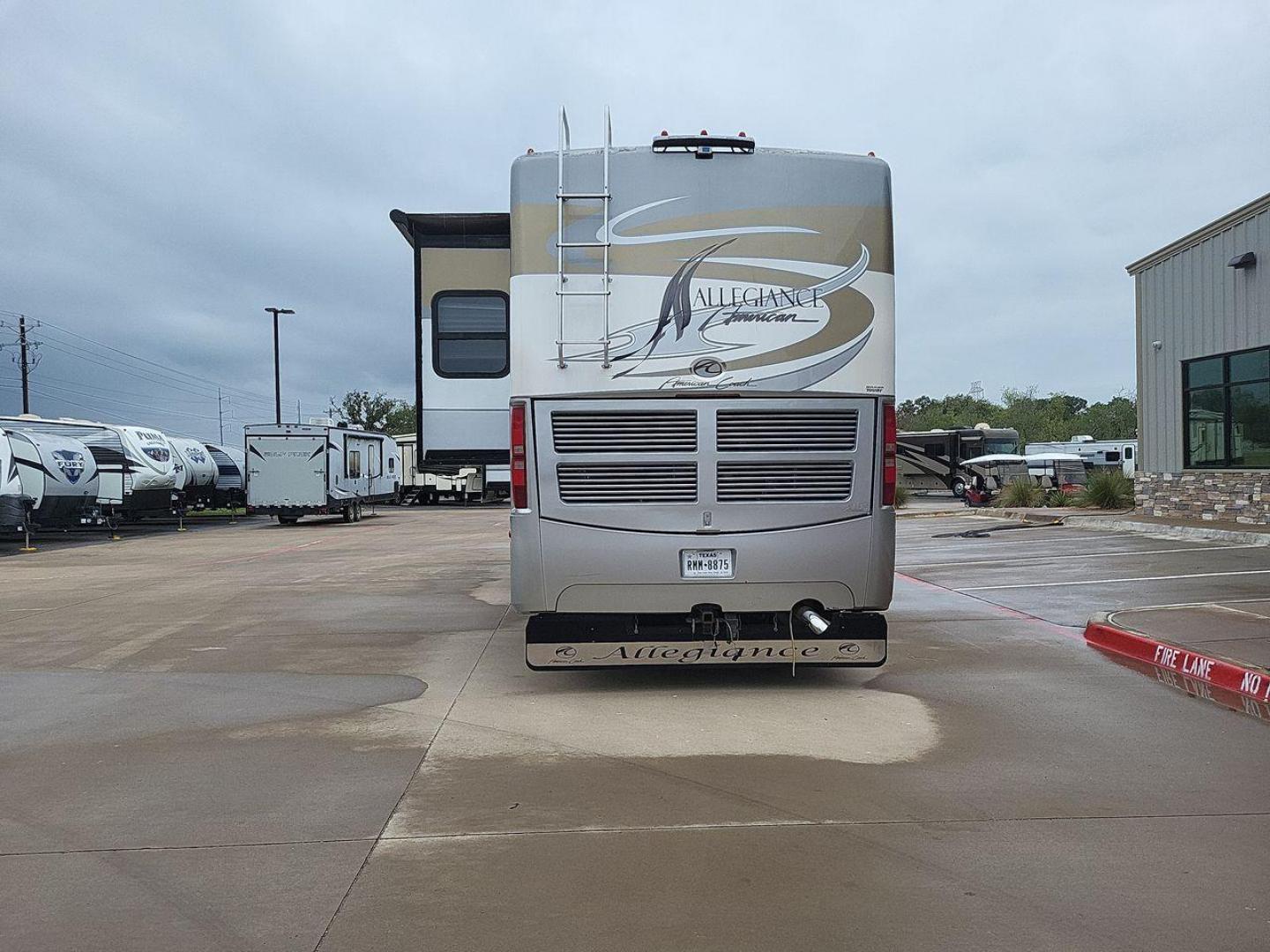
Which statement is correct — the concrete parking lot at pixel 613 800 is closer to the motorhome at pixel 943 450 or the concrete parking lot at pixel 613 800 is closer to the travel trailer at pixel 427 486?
the travel trailer at pixel 427 486

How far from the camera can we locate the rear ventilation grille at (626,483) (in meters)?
7.66

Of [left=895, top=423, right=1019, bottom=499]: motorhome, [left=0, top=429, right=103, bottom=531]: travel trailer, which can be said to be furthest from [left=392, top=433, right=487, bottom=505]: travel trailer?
[left=0, top=429, right=103, bottom=531]: travel trailer

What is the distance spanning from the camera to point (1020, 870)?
461 centimetres

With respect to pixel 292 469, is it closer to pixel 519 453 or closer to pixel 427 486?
pixel 427 486

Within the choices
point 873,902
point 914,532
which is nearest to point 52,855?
point 873,902

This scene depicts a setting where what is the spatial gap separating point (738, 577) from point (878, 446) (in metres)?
1.34

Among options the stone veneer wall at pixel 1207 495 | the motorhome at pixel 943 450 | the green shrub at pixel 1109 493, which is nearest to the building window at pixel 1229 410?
the stone veneer wall at pixel 1207 495

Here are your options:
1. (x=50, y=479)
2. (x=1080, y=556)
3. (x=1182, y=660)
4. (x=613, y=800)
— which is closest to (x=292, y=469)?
(x=50, y=479)

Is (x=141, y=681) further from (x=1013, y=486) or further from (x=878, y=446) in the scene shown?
(x=1013, y=486)

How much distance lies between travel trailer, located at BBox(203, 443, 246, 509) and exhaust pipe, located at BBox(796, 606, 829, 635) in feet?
127

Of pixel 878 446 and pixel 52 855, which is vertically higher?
pixel 878 446

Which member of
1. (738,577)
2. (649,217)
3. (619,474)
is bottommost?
(738,577)

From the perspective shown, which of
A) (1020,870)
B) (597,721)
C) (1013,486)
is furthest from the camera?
(1013,486)

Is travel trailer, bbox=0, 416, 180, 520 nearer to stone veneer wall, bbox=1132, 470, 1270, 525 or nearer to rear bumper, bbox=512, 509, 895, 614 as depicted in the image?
rear bumper, bbox=512, 509, 895, 614
